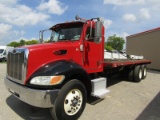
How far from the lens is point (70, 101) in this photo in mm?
4441

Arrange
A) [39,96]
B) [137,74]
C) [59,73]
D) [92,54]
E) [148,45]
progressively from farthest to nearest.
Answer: [148,45], [137,74], [92,54], [59,73], [39,96]

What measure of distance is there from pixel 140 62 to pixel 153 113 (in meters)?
5.18

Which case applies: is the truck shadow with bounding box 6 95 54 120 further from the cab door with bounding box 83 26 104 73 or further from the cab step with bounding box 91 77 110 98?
the cab door with bounding box 83 26 104 73

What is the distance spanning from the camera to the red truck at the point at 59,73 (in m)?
4.09

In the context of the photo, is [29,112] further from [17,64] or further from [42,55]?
[42,55]

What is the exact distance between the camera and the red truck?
13.4 feet

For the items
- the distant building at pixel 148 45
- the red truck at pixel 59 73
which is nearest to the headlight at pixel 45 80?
the red truck at pixel 59 73

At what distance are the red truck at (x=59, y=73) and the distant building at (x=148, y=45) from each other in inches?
489

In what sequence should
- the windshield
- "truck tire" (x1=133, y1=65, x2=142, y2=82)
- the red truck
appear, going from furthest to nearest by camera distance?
"truck tire" (x1=133, y1=65, x2=142, y2=82), the windshield, the red truck

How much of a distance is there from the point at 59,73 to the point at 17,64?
1129 mm

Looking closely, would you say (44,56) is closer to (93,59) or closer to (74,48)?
(74,48)

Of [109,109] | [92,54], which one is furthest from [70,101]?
[92,54]

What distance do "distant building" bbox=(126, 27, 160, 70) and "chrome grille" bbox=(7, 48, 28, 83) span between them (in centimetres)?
1419

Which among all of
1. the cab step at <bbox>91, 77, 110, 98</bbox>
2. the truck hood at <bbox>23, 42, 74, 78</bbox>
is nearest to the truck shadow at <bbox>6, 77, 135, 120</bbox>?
the cab step at <bbox>91, 77, 110, 98</bbox>
